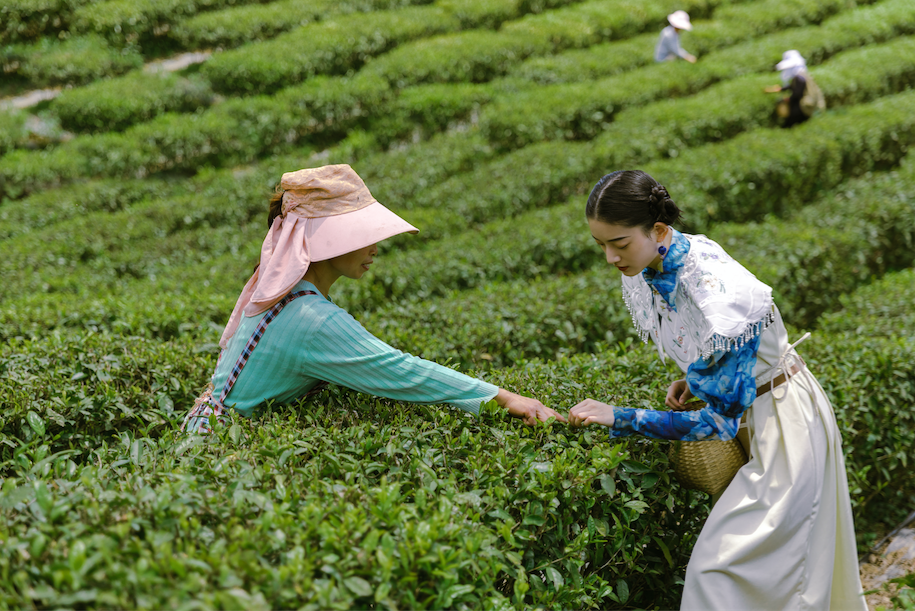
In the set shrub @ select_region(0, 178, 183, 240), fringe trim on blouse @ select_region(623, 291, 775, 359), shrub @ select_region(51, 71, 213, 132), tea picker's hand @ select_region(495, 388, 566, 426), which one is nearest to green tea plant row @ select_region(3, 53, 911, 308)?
shrub @ select_region(0, 178, 183, 240)

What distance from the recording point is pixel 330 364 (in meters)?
2.24

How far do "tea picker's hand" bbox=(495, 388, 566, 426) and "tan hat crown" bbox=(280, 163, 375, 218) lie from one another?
2.79ft

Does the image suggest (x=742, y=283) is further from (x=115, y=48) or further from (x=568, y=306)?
(x=115, y=48)

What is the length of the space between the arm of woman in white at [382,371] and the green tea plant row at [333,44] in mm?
10648

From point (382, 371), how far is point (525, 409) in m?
0.54

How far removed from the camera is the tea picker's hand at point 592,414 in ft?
7.27

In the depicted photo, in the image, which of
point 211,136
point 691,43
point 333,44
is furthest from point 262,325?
point 691,43

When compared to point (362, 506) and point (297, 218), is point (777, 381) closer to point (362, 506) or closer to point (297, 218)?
point (362, 506)

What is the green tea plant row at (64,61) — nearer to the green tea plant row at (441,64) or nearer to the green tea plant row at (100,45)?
the green tea plant row at (100,45)

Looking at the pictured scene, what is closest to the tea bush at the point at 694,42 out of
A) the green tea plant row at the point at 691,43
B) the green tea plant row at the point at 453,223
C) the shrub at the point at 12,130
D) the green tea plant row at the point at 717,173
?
the green tea plant row at the point at 691,43

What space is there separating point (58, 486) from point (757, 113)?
35.2 ft

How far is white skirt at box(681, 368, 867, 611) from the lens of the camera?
2.13 metres

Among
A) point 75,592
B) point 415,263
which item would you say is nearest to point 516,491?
point 75,592

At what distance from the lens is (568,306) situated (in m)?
4.38
